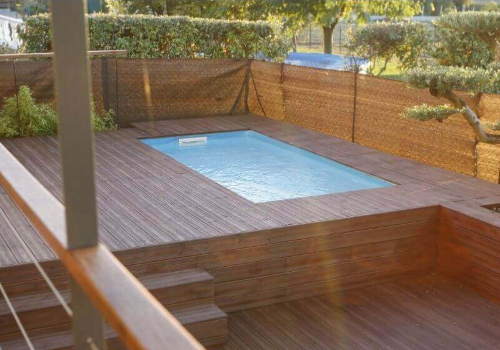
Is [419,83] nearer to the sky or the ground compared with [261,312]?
nearer to the sky

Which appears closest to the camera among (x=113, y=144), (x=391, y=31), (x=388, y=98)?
(x=388, y=98)

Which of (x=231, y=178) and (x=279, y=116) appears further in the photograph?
(x=279, y=116)

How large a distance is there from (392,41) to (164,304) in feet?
47.1

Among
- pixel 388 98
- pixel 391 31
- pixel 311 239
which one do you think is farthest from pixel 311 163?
pixel 391 31

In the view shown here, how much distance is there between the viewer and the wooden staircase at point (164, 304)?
14.0ft

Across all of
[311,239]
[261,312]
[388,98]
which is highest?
[388,98]

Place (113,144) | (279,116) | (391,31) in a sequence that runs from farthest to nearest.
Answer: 1. (391,31)
2. (279,116)
3. (113,144)

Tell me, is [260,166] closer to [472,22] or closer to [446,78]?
[446,78]

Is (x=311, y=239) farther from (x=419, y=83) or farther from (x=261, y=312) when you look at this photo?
(x=419, y=83)

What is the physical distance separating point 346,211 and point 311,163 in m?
2.29

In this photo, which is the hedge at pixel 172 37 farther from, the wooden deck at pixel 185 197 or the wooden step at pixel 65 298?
the wooden step at pixel 65 298

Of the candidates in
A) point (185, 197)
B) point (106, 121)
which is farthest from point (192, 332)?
point (106, 121)

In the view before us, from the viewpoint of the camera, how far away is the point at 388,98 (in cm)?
785

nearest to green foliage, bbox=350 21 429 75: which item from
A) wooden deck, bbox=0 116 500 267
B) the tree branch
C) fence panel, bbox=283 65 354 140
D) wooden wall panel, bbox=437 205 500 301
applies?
fence panel, bbox=283 65 354 140
